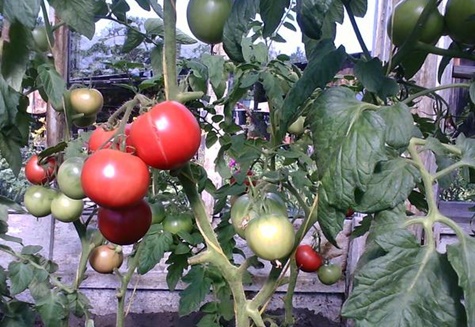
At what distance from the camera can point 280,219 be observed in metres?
0.66

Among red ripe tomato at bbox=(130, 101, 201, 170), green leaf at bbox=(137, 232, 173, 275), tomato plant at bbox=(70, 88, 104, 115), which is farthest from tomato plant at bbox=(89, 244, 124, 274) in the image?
red ripe tomato at bbox=(130, 101, 201, 170)

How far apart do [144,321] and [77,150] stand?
4.63ft

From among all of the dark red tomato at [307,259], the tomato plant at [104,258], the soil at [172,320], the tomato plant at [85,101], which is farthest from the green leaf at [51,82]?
the soil at [172,320]

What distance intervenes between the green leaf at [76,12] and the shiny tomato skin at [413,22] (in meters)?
0.38

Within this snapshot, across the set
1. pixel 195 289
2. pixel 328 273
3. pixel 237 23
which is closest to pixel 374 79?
pixel 237 23

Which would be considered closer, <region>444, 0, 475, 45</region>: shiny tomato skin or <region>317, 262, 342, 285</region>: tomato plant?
<region>444, 0, 475, 45</region>: shiny tomato skin

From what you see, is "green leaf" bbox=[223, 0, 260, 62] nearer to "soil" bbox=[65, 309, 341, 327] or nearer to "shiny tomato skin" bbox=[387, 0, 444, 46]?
"shiny tomato skin" bbox=[387, 0, 444, 46]

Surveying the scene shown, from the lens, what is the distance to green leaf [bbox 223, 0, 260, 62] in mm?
521

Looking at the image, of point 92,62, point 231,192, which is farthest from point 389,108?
point 92,62

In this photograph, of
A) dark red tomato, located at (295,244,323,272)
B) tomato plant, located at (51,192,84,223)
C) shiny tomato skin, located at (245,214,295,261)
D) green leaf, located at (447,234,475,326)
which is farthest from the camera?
dark red tomato, located at (295,244,323,272)

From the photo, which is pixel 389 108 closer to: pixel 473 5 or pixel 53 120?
pixel 473 5

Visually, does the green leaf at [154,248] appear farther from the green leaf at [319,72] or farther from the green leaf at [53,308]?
the green leaf at [319,72]

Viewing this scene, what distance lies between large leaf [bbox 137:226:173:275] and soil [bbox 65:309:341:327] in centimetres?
102

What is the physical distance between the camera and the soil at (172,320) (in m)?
1.98
